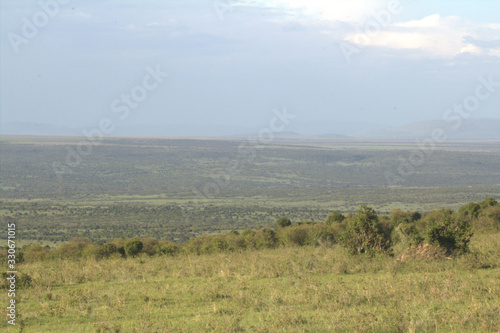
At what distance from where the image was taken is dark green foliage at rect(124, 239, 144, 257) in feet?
47.9

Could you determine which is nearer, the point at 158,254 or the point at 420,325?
the point at 420,325

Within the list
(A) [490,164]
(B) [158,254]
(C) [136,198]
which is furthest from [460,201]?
(A) [490,164]

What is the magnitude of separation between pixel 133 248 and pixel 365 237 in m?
7.10

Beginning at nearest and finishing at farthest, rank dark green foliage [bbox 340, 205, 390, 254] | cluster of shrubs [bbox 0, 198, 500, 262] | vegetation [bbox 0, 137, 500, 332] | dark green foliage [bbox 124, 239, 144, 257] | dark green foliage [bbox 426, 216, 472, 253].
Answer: vegetation [bbox 0, 137, 500, 332]
dark green foliage [bbox 426, 216, 472, 253]
cluster of shrubs [bbox 0, 198, 500, 262]
dark green foliage [bbox 340, 205, 390, 254]
dark green foliage [bbox 124, 239, 144, 257]

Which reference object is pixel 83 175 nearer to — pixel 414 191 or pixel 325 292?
pixel 414 191

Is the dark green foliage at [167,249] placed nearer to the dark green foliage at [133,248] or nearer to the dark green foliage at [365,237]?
the dark green foliage at [133,248]

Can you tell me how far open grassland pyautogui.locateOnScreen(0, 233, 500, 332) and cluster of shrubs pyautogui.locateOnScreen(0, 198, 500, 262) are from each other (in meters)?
0.51

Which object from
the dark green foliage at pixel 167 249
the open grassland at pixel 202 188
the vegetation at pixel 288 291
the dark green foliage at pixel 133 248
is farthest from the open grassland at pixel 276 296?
the open grassland at pixel 202 188

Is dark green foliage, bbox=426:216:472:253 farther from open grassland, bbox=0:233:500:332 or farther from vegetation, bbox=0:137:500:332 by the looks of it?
open grassland, bbox=0:233:500:332

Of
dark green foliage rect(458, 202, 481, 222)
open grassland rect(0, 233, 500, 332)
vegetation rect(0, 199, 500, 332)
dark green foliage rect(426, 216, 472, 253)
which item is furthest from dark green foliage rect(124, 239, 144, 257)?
dark green foliage rect(458, 202, 481, 222)

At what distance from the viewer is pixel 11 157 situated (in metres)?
87.9

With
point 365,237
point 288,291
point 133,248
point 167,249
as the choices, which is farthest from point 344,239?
point 133,248

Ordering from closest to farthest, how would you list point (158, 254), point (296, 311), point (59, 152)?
point (296, 311)
point (158, 254)
point (59, 152)

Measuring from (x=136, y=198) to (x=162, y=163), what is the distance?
1386 inches
